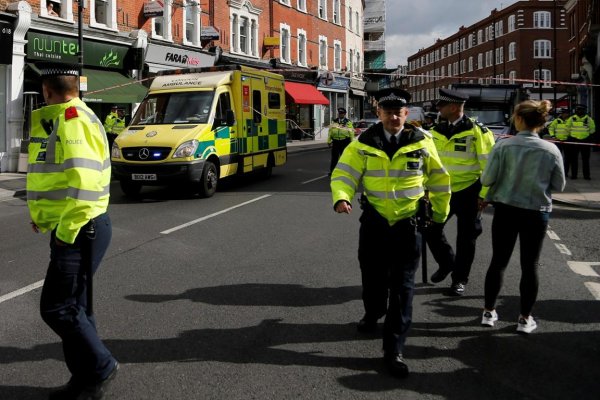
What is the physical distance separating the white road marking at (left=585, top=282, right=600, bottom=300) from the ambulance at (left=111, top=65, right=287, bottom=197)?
7602mm

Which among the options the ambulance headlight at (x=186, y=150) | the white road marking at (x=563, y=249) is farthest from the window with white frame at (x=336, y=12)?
the white road marking at (x=563, y=249)

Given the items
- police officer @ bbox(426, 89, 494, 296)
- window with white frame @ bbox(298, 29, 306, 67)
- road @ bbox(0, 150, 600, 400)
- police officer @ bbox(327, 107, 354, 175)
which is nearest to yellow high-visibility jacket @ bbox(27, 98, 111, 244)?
road @ bbox(0, 150, 600, 400)

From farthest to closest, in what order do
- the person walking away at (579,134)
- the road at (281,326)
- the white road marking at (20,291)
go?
1. the person walking away at (579,134)
2. the white road marking at (20,291)
3. the road at (281,326)

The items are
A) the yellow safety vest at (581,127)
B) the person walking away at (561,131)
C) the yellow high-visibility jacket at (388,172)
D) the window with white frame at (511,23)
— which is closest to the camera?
the yellow high-visibility jacket at (388,172)

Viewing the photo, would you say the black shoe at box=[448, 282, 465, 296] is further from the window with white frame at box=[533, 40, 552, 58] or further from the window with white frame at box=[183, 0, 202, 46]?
the window with white frame at box=[533, 40, 552, 58]

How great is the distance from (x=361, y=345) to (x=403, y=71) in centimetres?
12468

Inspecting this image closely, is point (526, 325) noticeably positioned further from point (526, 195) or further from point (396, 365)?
point (396, 365)

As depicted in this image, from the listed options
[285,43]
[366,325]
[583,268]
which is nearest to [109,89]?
[583,268]

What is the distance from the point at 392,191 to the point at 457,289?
1944 mm

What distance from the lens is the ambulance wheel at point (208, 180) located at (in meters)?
12.2

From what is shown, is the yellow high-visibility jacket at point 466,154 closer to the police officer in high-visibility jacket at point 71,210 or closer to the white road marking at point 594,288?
the white road marking at point 594,288

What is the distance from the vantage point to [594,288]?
5867 millimetres

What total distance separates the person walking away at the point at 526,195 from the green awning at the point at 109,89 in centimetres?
1618

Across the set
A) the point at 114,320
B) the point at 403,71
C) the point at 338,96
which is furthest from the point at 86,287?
the point at 403,71
